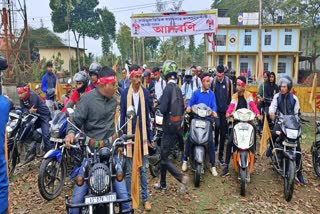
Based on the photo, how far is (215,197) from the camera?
495 cm

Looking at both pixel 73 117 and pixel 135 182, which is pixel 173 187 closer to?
pixel 135 182

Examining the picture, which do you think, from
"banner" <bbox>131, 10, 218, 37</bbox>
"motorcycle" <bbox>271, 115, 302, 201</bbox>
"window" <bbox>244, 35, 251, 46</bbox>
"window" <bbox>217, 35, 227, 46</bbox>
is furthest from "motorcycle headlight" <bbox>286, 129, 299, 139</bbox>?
"window" <bbox>244, 35, 251, 46</bbox>

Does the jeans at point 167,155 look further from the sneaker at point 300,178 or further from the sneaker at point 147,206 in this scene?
the sneaker at point 300,178

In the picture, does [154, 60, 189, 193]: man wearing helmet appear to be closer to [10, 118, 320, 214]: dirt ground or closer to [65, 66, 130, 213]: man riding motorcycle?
[10, 118, 320, 214]: dirt ground

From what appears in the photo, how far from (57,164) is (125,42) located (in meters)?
31.3

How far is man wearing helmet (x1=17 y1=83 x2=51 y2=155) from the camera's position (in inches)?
229

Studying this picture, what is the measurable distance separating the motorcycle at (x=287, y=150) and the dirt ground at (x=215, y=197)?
314 mm

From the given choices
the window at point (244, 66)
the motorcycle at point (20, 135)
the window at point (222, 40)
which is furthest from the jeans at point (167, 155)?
the window at point (244, 66)

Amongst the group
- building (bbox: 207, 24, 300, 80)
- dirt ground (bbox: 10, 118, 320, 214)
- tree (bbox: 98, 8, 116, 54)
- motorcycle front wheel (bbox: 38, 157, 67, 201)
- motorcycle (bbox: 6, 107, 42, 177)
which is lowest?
dirt ground (bbox: 10, 118, 320, 214)

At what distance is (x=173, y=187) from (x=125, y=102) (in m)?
1.78

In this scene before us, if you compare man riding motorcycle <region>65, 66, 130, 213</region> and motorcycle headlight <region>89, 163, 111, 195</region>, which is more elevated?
man riding motorcycle <region>65, 66, 130, 213</region>

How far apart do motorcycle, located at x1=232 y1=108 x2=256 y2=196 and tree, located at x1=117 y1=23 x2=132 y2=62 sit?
101 feet

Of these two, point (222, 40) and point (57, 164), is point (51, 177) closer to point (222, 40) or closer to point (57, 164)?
point (57, 164)

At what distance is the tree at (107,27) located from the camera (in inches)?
1612
